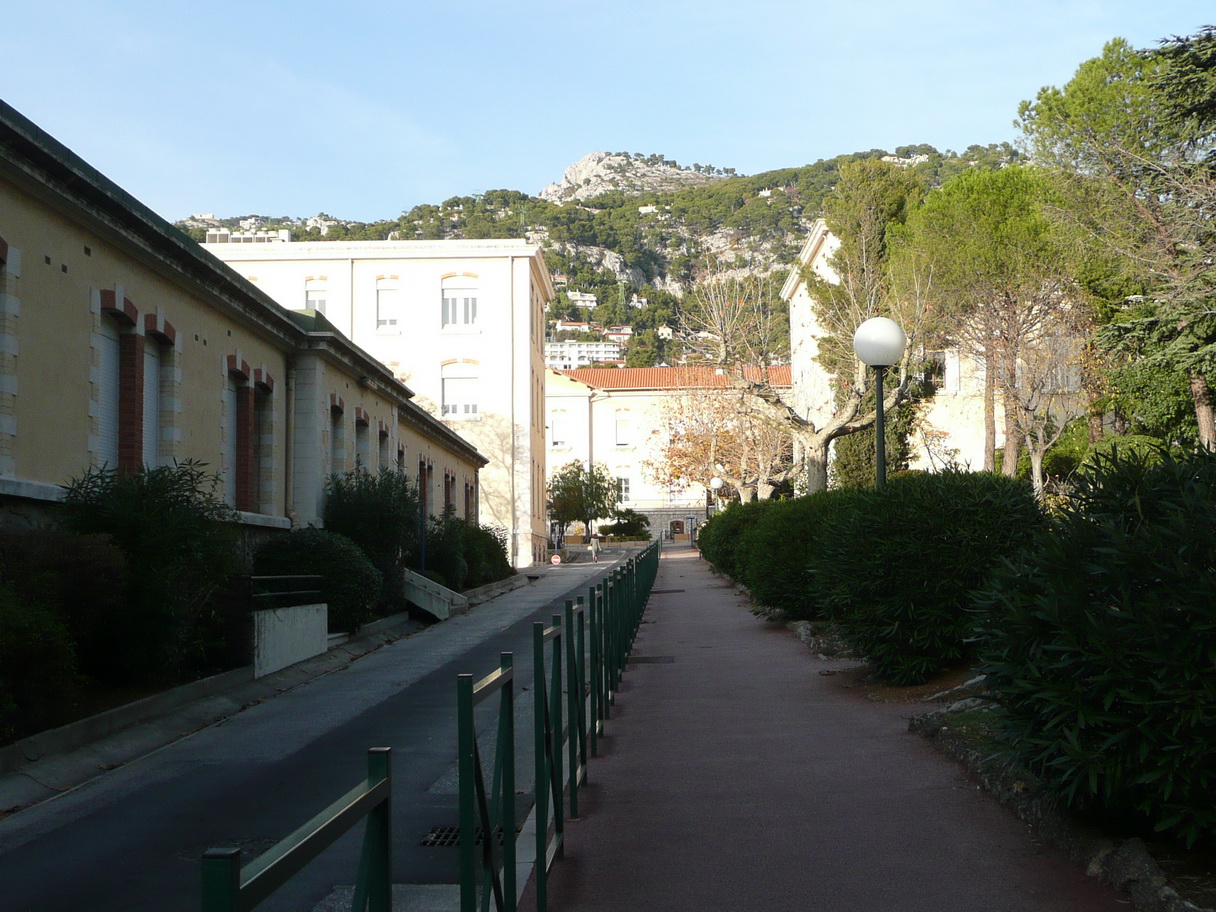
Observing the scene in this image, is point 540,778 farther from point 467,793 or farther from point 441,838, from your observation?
point 467,793

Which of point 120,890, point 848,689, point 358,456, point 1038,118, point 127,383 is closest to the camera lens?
point 120,890

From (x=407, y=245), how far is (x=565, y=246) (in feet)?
485

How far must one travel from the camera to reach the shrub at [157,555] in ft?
33.5

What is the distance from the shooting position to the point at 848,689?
10.7 metres

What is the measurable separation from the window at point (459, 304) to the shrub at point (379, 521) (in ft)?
90.4

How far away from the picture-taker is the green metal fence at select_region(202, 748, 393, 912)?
150 centimetres

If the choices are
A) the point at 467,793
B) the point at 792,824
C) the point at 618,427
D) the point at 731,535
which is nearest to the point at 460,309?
the point at 731,535

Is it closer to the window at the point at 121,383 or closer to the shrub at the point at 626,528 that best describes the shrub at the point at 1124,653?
the window at the point at 121,383

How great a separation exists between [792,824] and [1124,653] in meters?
2.23

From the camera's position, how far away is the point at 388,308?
4756cm

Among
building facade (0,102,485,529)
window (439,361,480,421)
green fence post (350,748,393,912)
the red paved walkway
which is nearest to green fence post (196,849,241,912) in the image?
green fence post (350,748,393,912)

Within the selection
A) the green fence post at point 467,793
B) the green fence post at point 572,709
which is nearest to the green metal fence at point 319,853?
the green fence post at point 467,793

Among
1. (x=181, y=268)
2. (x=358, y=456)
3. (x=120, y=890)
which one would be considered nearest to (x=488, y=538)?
(x=358, y=456)

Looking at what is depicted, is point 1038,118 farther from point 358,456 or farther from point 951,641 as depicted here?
point 951,641
